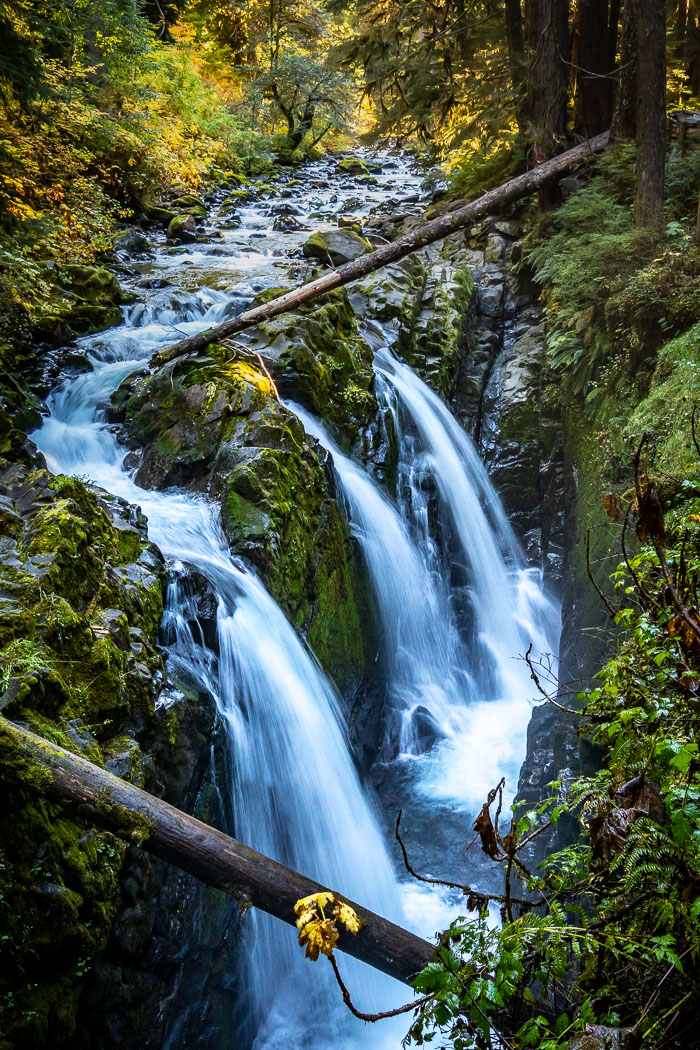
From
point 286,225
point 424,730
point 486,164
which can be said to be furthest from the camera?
point 286,225

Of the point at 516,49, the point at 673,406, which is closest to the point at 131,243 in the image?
the point at 516,49

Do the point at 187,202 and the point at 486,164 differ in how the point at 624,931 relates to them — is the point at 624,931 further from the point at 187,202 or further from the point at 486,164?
the point at 187,202

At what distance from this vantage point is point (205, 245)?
14.8 metres

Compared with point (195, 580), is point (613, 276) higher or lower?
higher

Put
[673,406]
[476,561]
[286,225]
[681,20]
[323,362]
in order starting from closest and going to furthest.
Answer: [673,406] → [323,362] → [476,561] → [681,20] → [286,225]

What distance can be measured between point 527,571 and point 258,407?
16.8 ft

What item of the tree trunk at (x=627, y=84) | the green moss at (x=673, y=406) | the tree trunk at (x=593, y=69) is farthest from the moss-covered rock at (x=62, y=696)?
the tree trunk at (x=593, y=69)

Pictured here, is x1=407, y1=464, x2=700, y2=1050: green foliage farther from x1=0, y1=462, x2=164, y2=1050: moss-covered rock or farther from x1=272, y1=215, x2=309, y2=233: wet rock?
x1=272, y1=215, x2=309, y2=233: wet rock

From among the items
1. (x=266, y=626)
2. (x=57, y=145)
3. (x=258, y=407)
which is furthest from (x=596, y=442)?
(x=57, y=145)

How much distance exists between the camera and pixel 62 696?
3.38 meters

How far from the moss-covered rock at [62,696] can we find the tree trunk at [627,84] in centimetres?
1010

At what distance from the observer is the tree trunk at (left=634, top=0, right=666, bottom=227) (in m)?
8.68

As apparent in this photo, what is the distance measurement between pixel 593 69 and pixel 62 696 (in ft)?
45.8

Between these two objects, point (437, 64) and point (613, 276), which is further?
point (437, 64)
